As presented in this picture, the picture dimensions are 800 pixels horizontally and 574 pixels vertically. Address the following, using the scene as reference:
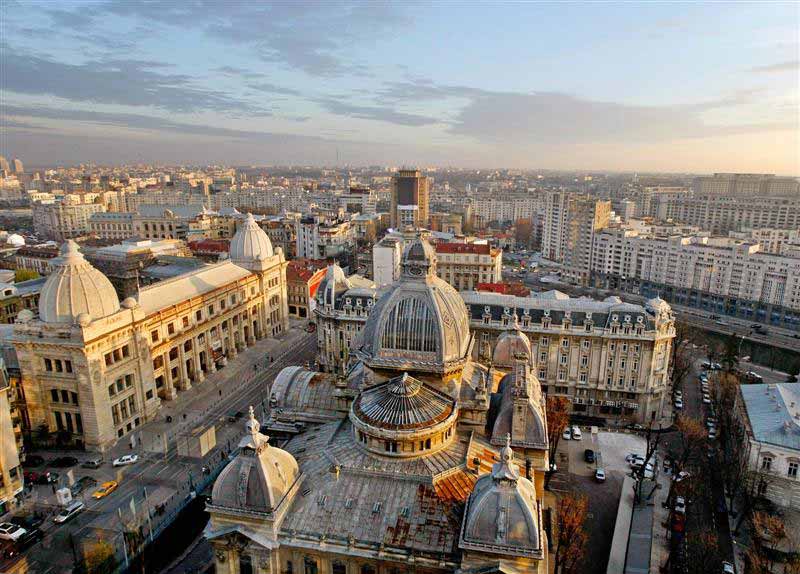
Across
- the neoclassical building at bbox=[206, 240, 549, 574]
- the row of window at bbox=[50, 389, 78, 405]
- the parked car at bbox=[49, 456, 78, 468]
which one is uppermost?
the neoclassical building at bbox=[206, 240, 549, 574]

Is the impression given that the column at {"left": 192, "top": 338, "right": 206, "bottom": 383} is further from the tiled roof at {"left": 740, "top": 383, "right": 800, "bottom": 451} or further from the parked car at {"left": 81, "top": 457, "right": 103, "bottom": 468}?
the tiled roof at {"left": 740, "top": 383, "right": 800, "bottom": 451}

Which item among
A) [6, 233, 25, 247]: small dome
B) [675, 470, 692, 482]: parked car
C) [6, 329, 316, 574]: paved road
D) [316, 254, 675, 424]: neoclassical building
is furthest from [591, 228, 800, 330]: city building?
[6, 233, 25, 247]: small dome

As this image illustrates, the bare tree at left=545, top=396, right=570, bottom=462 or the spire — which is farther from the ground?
the spire

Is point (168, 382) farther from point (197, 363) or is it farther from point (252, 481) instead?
point (252, 481)

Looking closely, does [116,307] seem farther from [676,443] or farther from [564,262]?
[564,262]

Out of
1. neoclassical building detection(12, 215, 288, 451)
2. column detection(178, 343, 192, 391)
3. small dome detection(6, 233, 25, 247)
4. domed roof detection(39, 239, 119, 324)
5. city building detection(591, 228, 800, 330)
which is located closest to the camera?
domed roof detection(39, 239, 119, 324)

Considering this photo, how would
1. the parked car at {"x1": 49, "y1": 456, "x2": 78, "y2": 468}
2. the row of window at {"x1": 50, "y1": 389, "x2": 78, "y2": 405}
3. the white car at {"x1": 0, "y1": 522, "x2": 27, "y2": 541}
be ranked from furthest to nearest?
the row of window at {"x1": 50, "y1": 389, "x2": 78, "y2": 405} < the parked car at {"x1": 49, "y1": 456, "x2": 78, "y2": 468} < the white car at {"x1": 0, "y1": 522, "x2": 27, "y2": 541}

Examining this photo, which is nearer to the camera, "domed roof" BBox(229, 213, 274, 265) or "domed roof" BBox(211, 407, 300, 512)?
"domed roof" BBox(211, 407, 300, 512)
